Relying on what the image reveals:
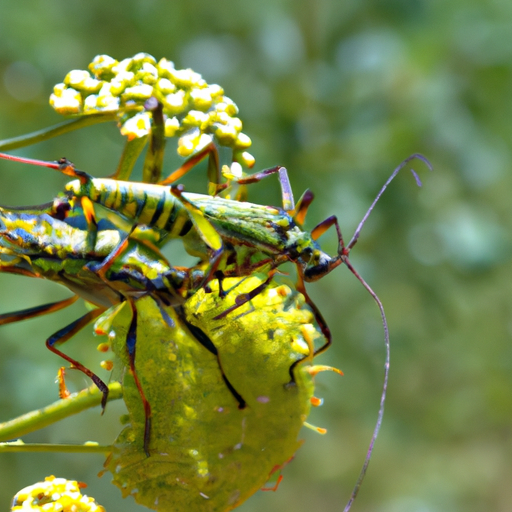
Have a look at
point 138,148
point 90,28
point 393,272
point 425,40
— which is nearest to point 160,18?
point 90,28

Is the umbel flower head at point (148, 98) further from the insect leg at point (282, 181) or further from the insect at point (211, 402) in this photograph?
the insect at point (211, 402)

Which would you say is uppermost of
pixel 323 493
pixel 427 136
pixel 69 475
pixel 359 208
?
pixel 427 136

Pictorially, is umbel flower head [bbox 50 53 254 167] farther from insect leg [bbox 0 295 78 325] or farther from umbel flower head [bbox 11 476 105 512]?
umbel flower head [bbox 11 476 105 512]

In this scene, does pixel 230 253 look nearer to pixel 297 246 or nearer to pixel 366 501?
pixel 297 246

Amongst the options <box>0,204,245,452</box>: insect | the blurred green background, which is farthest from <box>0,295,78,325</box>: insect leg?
the blurred green background

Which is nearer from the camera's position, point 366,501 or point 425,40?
point 425,40

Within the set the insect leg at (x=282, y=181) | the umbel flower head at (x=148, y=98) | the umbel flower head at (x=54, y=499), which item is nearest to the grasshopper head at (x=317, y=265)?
the insect leg at (x=282, y=181)
